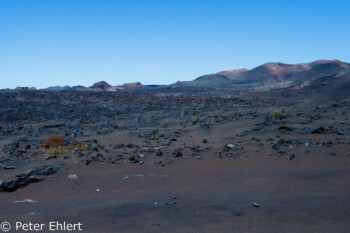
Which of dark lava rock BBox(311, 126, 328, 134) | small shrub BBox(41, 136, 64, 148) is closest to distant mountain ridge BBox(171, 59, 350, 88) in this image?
dark lava rock BBox(311, 126, 328, 134)

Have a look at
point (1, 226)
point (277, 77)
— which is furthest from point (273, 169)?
point (277, 77)

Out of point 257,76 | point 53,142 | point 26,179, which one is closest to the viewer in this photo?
point 26,179

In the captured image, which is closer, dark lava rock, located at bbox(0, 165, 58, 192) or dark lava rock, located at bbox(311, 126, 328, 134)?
dark lava rock, located at bbox(0, 165, 58, 192)

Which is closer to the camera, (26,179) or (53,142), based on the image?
(26,179)

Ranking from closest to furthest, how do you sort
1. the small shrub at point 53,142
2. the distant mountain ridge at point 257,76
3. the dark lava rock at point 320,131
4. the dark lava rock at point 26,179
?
the dark lava rock at point 26,179, the small shrub at point 53,142, the dark lava rock at point 320,131, the distant mountain ridge at point 257,76

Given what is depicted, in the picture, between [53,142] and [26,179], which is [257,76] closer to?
[53,142]

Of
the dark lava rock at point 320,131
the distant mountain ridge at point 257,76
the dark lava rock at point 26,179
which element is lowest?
the dark lava rock at point 26,179

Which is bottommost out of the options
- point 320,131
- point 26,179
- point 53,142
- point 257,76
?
point 26,179

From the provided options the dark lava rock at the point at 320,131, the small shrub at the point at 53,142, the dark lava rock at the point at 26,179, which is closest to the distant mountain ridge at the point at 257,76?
the dark lava rock at the point at 320,131

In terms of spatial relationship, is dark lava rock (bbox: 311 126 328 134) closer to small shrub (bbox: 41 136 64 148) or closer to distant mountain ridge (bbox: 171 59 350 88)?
small shrub (bbox: 41 136 64 148)

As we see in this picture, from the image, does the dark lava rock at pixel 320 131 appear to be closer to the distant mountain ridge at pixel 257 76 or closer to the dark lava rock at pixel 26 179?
the dark lava rock at pixel 26 179

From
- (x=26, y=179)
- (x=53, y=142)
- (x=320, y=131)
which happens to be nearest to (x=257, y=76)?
(x=320, y=131)

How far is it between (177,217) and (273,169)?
3791 millimetres

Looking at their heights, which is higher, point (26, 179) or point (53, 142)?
point (53, 142)
